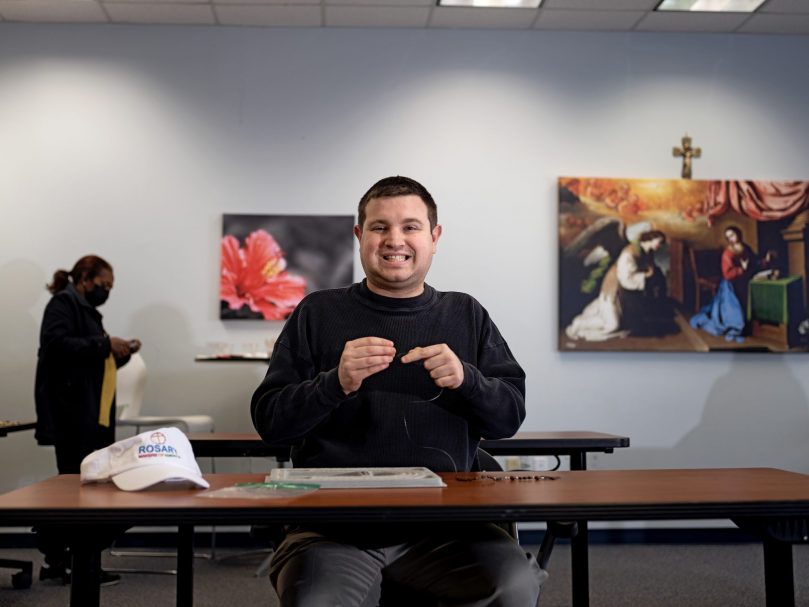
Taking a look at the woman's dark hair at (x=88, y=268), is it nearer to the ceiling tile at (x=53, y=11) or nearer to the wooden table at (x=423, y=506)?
the ceiling tile at (x=53, y=11)

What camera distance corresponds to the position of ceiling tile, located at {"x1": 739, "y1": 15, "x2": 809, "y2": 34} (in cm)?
510

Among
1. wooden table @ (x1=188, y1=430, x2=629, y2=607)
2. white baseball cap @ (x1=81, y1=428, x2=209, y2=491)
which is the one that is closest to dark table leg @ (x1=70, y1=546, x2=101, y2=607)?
white baseball cap @ (x1=81, y1=428, x2=209, y2=491)

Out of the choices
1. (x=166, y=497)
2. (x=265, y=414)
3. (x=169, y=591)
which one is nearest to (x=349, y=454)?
(x=265, y=414)

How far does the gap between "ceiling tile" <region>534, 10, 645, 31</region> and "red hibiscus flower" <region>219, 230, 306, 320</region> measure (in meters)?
1.98

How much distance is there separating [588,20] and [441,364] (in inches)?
151

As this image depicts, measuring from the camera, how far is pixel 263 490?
1616mm

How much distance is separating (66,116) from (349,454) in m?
3.90

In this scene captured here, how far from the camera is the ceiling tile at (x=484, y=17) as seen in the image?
16.4ft

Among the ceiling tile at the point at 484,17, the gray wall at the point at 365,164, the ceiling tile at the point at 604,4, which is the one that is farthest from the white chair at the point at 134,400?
the ceiling tile at the point at 604,4

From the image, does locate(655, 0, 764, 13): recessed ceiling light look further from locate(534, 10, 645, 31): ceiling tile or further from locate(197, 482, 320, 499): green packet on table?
locate(197, 482, 320, 499): green packet on table

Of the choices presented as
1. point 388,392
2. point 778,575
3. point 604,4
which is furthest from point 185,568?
point 604,4

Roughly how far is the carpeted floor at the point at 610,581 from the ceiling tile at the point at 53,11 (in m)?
2.91

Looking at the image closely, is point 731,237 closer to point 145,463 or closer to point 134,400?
point 134,400

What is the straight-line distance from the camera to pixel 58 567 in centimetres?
412
